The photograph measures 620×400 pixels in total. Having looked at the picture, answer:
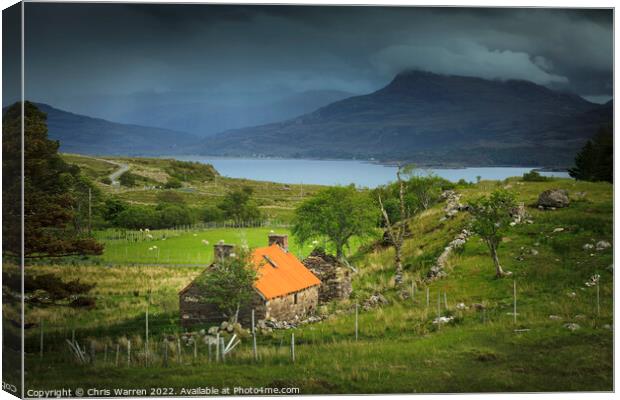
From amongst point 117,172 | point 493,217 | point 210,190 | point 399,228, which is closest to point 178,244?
point 210,190

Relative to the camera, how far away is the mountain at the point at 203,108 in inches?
716

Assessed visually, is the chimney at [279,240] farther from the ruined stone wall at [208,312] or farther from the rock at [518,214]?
the rock at [518,214]

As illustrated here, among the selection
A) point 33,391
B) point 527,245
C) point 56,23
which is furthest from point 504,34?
point 33,391

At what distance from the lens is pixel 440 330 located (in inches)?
714

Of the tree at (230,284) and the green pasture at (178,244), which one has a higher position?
the green pasture at (178,244)

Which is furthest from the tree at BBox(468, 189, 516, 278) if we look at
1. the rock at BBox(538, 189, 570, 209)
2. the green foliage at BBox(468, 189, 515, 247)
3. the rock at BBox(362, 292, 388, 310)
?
the rock at BBox(362, 292, 388, 310)

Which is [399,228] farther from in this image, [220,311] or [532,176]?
[220,311]

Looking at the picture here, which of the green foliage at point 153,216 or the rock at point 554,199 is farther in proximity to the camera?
the rock at point 554,199

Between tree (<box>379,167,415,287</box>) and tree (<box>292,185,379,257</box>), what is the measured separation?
45 cm

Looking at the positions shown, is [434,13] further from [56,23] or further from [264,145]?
[56,23]

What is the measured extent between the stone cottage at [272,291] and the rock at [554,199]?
17.1 feet

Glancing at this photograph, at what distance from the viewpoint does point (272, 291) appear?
17812mm

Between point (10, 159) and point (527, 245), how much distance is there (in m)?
10.2

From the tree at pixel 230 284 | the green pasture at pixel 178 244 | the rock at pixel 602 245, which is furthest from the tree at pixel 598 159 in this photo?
the tree at pixel 230 284
